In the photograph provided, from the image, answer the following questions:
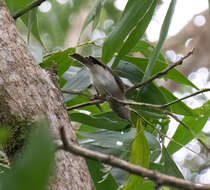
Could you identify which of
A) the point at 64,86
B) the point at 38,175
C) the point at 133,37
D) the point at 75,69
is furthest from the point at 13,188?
the point at 75,69

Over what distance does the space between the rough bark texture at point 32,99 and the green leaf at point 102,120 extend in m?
0.51

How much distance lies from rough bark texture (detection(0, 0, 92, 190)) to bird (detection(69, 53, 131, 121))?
0.49 metres

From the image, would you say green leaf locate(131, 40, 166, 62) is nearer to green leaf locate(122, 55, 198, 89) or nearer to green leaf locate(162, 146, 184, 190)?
green leaf locate(122, 55, 198, 89)

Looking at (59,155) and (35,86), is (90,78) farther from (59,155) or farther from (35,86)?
(59,155)

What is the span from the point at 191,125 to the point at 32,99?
1161 mm

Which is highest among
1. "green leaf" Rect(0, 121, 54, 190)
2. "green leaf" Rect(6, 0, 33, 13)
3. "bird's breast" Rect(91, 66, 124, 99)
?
"green leaf" Rect(6, 0, 33, 13)

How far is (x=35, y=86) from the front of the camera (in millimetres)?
1496

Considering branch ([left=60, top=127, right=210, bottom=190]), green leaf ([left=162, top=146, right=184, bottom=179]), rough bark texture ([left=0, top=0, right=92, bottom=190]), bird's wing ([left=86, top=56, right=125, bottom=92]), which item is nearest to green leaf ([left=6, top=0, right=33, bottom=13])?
bird's wing ([left=86, top=56, right=125, bottom=92])

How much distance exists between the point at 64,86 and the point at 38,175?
154 centimetres

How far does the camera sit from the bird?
2.08m

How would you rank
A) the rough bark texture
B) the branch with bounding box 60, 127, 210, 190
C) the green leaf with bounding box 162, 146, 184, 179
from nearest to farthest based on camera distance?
the branch with bounding box 60, 127, 210, 190, the rough bark texture, the green leaf with bounding box 162, 146, 184, 179

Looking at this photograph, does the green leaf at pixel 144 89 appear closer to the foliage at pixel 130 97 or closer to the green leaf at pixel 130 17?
the foliage at pixel 130 97

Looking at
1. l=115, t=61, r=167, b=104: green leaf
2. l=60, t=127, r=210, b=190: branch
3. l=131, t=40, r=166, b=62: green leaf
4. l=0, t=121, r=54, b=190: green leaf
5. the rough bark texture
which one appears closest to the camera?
l=0, t=121, r=54, b=190: green leaf

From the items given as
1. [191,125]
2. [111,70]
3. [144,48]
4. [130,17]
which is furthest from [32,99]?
[191,125]
